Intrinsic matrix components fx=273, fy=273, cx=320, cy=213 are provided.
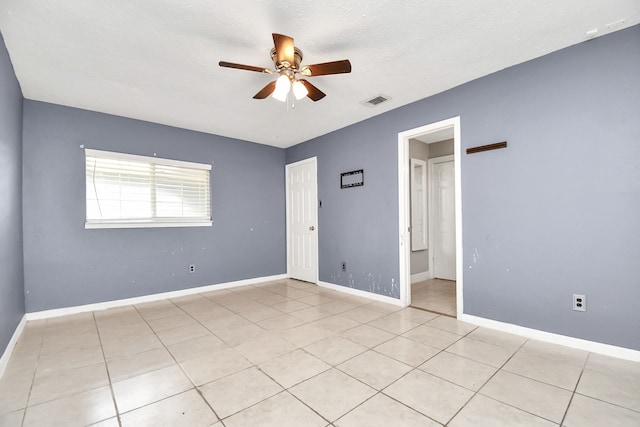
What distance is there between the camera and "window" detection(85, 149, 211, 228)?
3.65m

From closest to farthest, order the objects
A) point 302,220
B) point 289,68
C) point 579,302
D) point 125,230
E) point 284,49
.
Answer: point 284,49 → point 289,68 → point 579,302 → point 125,230 → point 302,220

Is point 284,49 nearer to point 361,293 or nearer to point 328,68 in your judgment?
point 328,68

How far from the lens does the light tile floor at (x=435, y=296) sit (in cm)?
354

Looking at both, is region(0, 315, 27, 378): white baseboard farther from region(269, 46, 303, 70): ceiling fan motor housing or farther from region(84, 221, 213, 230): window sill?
region(269, 46, 303, 70): ceiling fan motor housing

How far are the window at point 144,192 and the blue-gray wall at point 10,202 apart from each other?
681mm

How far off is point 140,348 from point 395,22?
3.53m

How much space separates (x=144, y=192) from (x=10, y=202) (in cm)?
146

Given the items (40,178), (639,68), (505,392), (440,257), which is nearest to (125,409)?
(505,392)

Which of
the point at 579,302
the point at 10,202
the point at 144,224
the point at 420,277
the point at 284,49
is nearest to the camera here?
the point at 284,49

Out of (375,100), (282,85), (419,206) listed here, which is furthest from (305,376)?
(419,206)

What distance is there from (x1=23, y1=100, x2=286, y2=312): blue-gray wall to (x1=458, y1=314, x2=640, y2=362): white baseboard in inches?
142

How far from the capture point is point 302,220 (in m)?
5.27

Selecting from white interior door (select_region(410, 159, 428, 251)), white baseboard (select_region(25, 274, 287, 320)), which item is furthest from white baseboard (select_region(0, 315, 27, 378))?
white interior door (select_region(410, 159, 428, 251))

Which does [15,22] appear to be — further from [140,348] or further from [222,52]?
[140,348]
